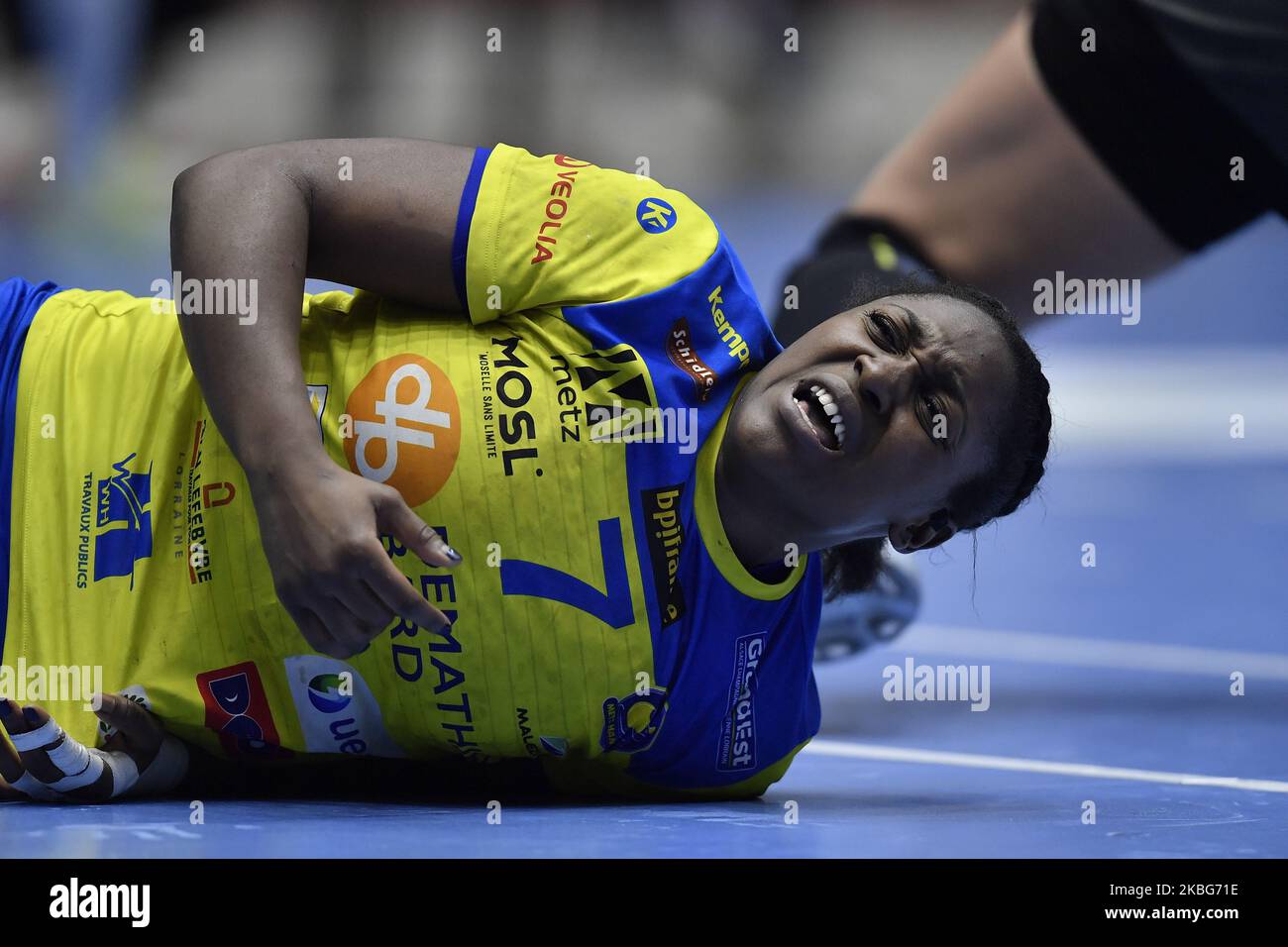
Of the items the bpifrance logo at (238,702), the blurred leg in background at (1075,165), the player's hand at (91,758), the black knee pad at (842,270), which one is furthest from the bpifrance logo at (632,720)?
the blurred leg in background at (1075,165)

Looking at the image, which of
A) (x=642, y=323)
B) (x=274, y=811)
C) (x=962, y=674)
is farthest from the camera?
(x=962, y=674)

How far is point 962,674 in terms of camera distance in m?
2.53

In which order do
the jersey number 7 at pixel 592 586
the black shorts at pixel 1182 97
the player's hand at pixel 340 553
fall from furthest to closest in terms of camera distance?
the black shorts at pixel 1182 97
the jersey number 7 at pixel 592 586
the player's hand at pixel 340 553

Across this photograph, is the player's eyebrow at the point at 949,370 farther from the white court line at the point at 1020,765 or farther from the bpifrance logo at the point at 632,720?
the white court line at the point at 1020,765

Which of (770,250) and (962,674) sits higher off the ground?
(770,250)

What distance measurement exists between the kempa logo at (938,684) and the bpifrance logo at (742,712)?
849 mm

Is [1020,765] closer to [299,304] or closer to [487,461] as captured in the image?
[487,461]

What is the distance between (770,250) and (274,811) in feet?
→ 13.1

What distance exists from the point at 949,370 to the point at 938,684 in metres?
1.05

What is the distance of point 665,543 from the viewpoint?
5.02 ft

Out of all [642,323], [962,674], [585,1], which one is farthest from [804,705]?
[585,1]

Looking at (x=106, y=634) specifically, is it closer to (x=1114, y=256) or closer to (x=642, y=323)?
(x=642, y=323)
